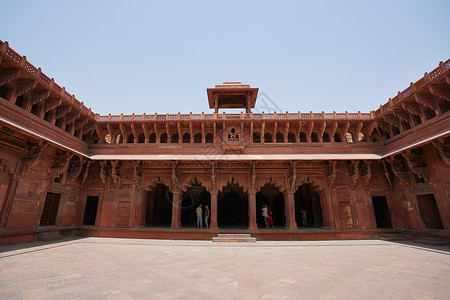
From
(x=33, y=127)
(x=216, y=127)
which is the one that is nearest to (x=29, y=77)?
(x=33, y=127)

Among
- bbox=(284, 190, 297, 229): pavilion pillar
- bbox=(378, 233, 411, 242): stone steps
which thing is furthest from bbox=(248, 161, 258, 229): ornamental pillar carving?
bbox=(378, 233, 411, 242): stone steps

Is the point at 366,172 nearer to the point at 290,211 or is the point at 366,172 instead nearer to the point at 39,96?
the point at 290,211

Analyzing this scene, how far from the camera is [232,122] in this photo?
13.4 meters

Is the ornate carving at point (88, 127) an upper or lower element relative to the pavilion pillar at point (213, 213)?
upper

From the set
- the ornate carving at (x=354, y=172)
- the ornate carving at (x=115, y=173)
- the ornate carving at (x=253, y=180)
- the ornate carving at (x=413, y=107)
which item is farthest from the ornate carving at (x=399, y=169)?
the ornate carving at (x=115, y=173)

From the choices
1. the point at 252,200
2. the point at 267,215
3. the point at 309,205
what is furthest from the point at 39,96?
the point at 309,205

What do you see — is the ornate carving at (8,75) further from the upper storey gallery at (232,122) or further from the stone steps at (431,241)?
the stone steps at (431,241)

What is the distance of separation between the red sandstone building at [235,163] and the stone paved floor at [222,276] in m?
4.47

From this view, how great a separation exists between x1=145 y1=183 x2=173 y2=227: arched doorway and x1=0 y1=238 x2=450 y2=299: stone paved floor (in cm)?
772

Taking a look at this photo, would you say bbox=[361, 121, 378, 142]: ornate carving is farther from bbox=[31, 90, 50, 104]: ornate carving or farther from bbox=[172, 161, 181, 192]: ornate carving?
bbox=[31, 90, 50, 104]: ornate carving

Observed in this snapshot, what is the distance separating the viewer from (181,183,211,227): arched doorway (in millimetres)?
16328

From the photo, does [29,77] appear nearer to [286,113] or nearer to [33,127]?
[33,127]

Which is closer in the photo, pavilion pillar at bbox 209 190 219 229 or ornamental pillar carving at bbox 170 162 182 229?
pavilion pillar at bbox 209 190 219 229

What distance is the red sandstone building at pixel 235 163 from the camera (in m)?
10.1
